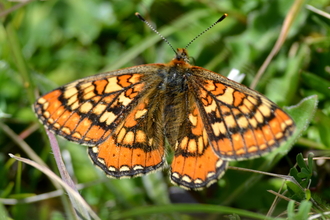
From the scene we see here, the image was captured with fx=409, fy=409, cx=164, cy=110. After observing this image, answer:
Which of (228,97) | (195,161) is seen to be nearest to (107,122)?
(195,161)

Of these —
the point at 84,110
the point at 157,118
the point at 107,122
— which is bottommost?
the point at 157,118

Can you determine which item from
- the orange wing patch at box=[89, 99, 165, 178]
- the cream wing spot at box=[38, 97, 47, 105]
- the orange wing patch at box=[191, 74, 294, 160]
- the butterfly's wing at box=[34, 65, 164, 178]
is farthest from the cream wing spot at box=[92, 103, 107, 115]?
the orange wing patch at box=[191, 74, 294, 160]

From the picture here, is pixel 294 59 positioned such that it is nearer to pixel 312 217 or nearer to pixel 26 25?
pixel 312 217

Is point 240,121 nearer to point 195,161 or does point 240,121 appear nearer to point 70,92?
point 195,161

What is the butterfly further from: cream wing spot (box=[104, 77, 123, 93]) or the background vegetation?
the background vegetation

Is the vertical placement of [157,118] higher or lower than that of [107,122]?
lower

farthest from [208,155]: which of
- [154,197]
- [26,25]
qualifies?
[26,25]

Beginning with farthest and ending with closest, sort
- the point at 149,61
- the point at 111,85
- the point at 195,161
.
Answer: the point at 149,61 → the point at 111,85 → the point at 195,161
